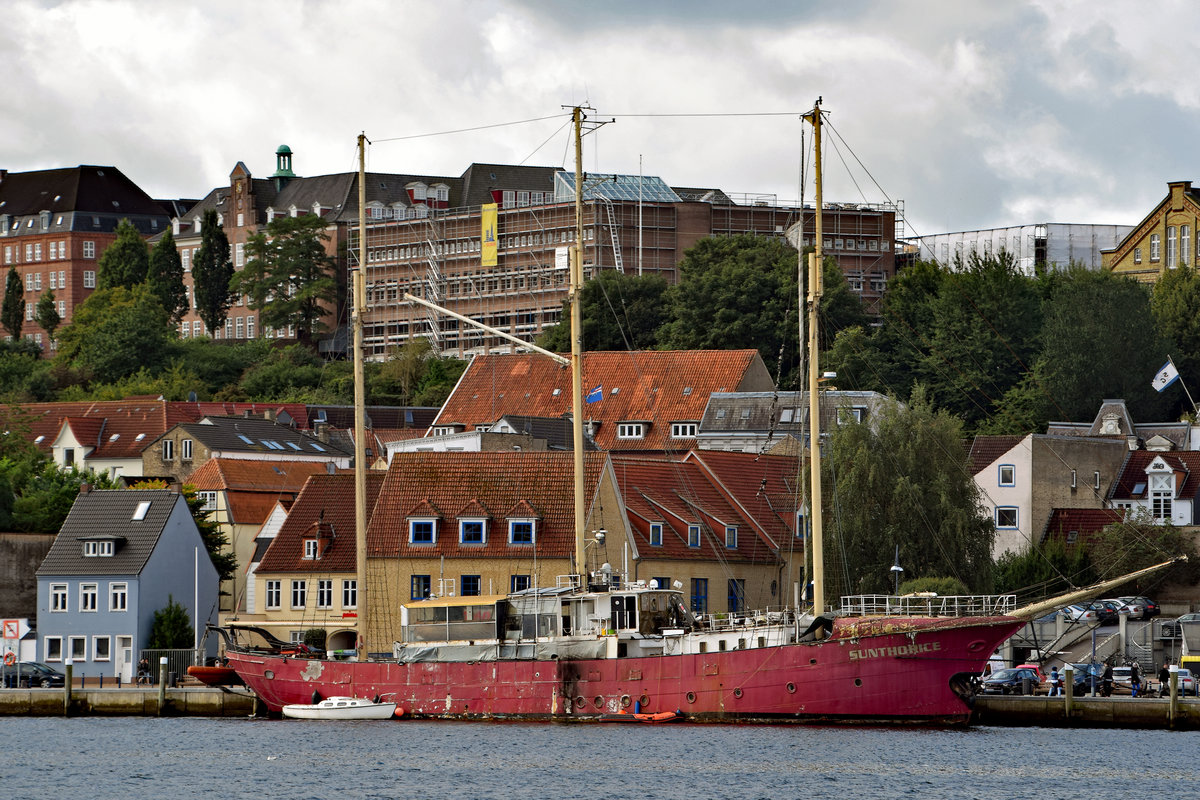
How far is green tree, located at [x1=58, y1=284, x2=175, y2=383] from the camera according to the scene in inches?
6560

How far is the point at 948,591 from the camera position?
75.2 m

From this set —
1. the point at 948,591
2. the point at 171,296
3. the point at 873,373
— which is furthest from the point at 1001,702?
the point at 171,296

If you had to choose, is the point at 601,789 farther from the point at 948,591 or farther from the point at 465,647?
the point at 948,591

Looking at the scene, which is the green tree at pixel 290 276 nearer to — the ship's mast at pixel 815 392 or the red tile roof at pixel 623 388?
the red tile roof at pixel 623 388

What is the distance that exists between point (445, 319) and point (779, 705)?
116 meters

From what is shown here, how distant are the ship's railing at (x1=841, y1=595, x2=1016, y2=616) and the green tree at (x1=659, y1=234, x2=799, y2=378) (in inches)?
2007

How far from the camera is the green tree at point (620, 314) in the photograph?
140 m

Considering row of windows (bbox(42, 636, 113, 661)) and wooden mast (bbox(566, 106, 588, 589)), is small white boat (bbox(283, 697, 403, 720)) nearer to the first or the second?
wooden mast (bbox(566, 106, 588, 589))

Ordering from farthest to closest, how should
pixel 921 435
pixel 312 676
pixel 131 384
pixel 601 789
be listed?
pixel 131 384 < pixel 921 435 < pixel 312 676 < pixel 601 789

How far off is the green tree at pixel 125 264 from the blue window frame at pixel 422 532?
377ft

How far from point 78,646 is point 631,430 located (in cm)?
4076

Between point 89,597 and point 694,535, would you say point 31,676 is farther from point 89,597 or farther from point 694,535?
point 694,535

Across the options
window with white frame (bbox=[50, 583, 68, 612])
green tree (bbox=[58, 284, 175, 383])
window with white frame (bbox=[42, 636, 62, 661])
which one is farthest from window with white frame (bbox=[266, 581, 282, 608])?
green tree (bbox=[58, 284, 175, 383])

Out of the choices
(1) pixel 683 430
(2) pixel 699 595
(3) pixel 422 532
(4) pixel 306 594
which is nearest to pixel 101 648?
(4) pixel 306 594
